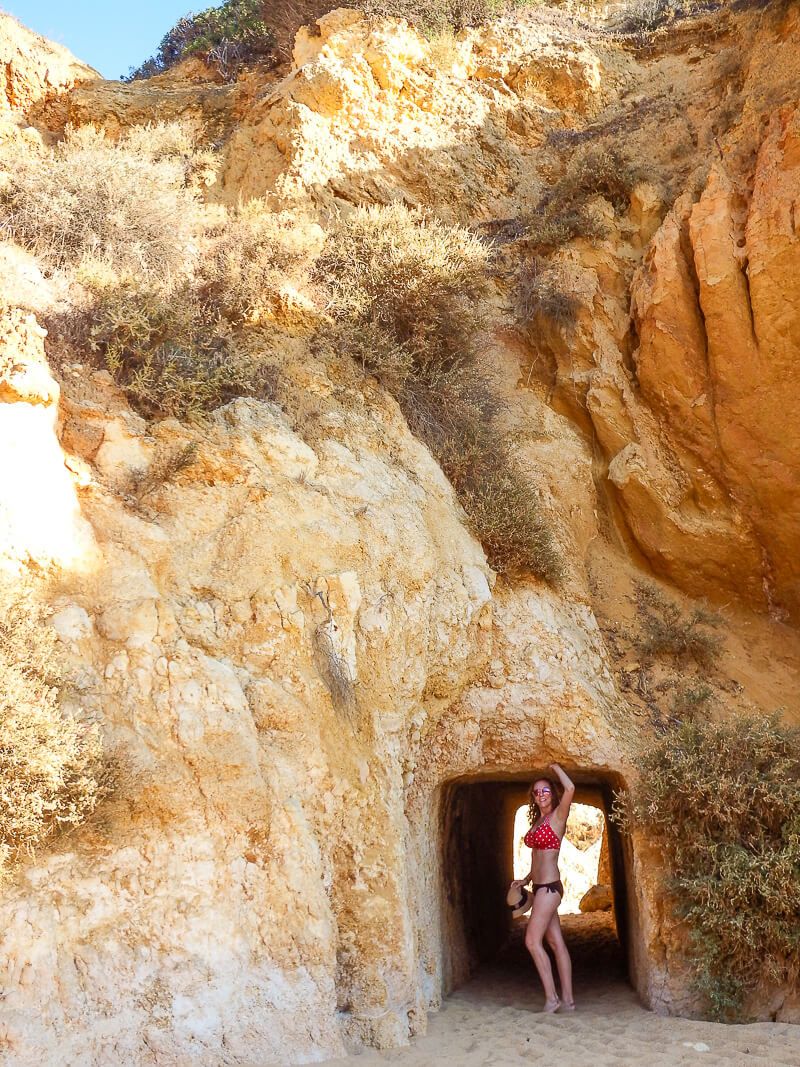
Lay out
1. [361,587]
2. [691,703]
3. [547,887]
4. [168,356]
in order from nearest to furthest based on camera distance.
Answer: [361,587], [168,356], [547,887], [691,703]

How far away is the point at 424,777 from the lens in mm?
6117

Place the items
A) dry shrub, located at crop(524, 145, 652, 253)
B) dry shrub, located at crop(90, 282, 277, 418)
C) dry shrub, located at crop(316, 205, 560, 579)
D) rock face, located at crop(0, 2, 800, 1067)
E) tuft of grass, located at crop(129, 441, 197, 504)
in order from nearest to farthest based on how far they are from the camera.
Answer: rock face, located at crop(0, 2, 800, 1067) → tuft of grass, located at crop(129, 441, 197, 504) → dry shrub, located at crop(90, 282, 277, 418) → dry shrub, located at crop(316, 205, 560, 579) → dry shrub, located at crop(524, 145, 652, 253)

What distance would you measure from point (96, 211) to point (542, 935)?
25.4 ft

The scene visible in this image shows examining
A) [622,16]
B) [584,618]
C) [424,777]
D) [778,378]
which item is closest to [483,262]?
[778,378]

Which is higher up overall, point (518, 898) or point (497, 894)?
point (518, 898)

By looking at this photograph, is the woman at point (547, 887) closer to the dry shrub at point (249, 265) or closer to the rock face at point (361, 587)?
the rock face at point (361, 587)

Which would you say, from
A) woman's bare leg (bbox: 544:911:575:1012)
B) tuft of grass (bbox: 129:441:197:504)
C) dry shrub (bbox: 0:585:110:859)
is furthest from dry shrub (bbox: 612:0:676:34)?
dry shrub (bbox: 0:585:110:859)

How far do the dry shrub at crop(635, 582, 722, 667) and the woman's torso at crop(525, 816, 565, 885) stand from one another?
193cm

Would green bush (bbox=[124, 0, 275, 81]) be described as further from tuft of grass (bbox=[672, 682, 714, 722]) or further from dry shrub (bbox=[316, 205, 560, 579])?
tuft of grass (bbox=[672, 682, 714, 722])

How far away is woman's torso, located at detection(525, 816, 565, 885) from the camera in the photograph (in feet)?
21.7

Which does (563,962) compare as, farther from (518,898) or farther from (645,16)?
(645,16)

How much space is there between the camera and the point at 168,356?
6238 mm

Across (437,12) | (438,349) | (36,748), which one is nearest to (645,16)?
(437,12)

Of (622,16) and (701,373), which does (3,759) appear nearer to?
(701,373)
